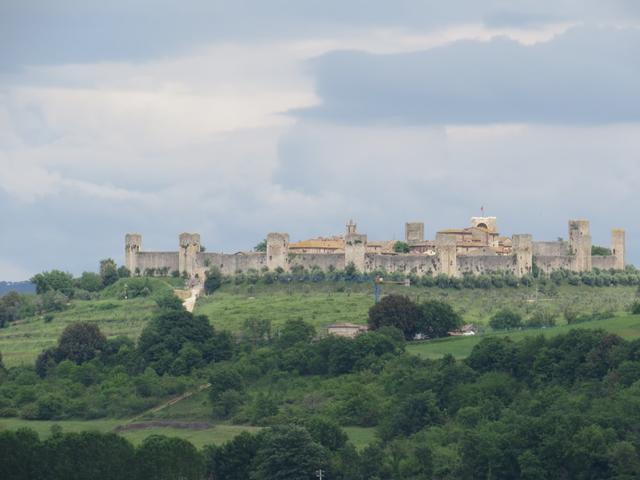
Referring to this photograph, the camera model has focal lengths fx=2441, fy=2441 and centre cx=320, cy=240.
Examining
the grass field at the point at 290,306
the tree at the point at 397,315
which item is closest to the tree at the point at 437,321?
the tree at the point at 397,315

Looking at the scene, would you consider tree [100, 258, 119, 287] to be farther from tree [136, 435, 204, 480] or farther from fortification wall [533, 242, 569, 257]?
tree [136, 435, 204, 480]

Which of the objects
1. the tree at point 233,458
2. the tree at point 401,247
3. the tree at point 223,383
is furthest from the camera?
the tree at point 401,247

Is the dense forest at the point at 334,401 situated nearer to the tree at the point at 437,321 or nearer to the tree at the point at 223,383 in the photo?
the tree at the point at 223,383

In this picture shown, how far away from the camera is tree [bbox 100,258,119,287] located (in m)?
128

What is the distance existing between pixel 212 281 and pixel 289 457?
41072mm

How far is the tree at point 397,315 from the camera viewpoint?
10906 cm

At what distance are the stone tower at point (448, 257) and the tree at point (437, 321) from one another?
483 inches

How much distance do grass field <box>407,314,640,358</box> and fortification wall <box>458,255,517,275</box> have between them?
1388cm

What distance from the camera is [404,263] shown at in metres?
123

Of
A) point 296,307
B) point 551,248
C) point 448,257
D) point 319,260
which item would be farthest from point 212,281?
point 551,248

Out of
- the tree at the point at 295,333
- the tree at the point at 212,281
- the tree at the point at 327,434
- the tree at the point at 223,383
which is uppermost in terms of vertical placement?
the tree at the point at 212,281

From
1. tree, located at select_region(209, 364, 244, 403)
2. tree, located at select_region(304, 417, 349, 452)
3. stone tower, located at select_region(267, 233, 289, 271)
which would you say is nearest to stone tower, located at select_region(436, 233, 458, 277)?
stone tower, located at select_region(267, 233, 289, 271)

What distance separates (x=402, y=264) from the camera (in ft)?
403

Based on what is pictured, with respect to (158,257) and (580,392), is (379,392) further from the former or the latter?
(158,257)
